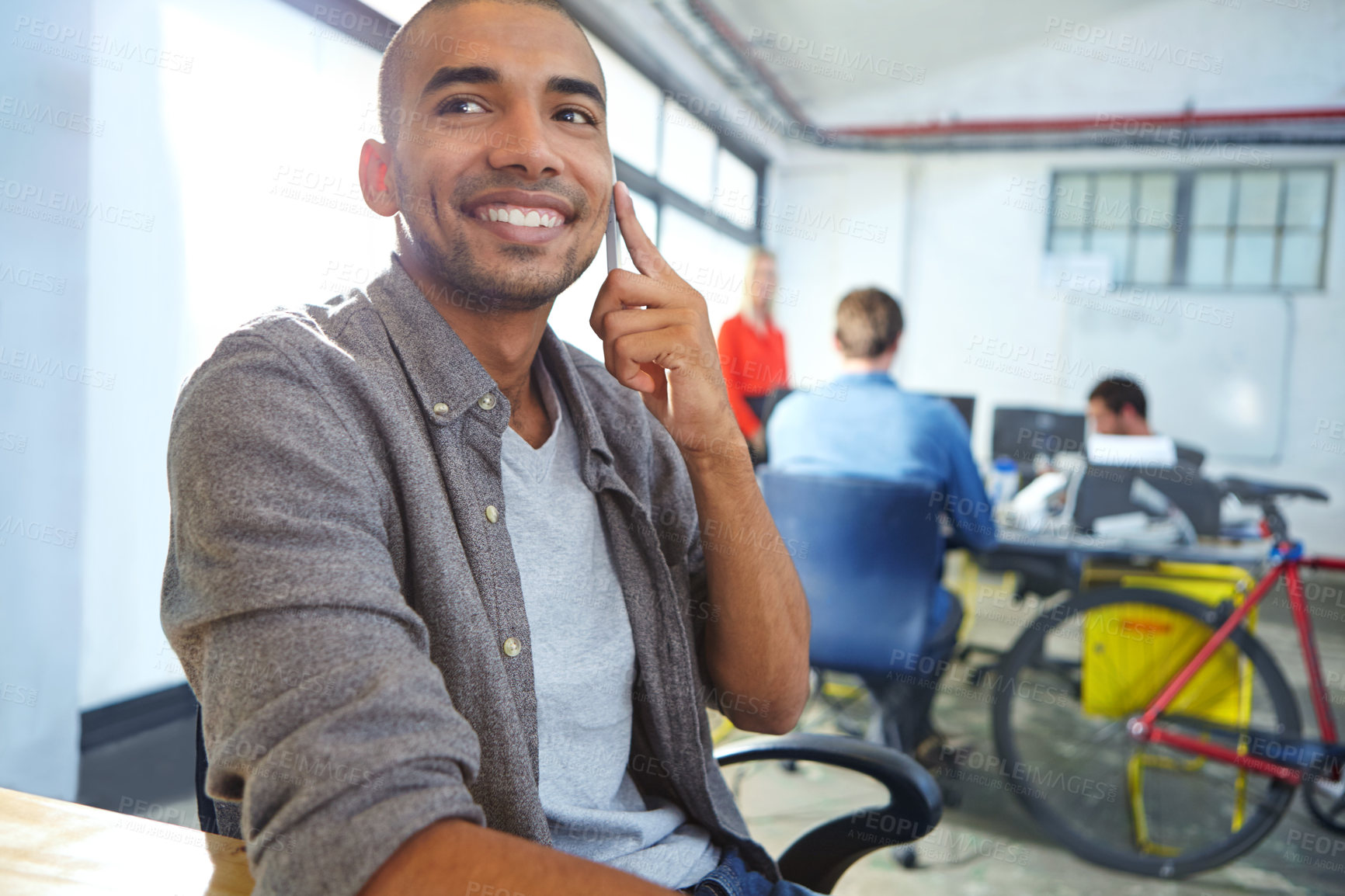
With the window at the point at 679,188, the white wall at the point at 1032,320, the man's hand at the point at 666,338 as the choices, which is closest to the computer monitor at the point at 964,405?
the window at the point at 679,188

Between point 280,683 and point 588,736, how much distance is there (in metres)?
0.41

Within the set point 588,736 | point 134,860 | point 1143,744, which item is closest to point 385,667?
point 134,860

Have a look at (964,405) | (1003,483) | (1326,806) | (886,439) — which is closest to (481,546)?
(886,439)

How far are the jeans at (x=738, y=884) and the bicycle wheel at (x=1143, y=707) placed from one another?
164 centimetres

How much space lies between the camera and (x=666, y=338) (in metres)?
0.95

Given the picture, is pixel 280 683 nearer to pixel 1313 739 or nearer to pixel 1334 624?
pixel 1313 739

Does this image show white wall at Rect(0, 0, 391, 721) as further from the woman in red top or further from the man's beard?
the woman in red top

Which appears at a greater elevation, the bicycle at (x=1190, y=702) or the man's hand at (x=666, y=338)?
the man's hand at (x=666, y=338)

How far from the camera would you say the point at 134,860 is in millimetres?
618

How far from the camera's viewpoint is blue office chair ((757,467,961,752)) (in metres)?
2.18

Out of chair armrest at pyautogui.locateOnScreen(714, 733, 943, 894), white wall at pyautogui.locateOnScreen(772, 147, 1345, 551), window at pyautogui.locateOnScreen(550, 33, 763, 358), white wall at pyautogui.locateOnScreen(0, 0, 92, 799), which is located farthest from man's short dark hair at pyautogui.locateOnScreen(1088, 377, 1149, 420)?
white wall at pyautogui.locateOnScreen(772, 147, 1345, 551)

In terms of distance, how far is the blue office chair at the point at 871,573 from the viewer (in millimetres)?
2182

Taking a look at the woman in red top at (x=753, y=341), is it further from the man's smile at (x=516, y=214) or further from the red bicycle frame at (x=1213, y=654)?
the man's smile at (x=516, y=214)

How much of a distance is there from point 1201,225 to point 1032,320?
1.50 m
